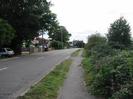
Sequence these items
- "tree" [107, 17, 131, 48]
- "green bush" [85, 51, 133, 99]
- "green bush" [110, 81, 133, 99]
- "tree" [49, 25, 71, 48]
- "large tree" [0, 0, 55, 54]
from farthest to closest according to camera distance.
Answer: "tree" [49, 25, 71, 48] < "large tree" [0, 0, 55, 54] < "tree" [107, 17, 131, 48] < "green bush" [85, 51, 133, 99] < "green bush" [110, 81, 133, 99]

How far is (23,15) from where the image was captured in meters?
59.3

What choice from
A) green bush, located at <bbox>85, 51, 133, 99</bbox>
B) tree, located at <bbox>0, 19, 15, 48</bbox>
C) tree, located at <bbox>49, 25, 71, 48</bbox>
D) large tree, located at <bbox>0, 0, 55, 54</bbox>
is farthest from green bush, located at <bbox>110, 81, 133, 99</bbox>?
tree, located at <bbox>49, 25, 71, 48</bbox>

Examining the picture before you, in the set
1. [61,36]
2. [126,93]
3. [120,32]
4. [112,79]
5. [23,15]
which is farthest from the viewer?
[61,36]

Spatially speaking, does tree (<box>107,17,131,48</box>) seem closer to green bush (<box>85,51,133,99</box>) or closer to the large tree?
the large tree

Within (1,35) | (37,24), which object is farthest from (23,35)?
(1,35)

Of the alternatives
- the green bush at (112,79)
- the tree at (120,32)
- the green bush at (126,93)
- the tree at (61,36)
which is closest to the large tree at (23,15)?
the tree at (120,32)

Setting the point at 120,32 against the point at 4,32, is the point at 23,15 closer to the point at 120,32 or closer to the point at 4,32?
the point at 4,32

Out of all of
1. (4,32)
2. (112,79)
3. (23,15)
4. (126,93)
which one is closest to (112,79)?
(112,79)

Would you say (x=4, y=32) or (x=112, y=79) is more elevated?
(x=4, y=32)

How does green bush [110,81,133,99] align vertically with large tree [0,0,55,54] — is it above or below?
below

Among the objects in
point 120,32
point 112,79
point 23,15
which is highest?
point 23,15

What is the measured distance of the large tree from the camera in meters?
58.2

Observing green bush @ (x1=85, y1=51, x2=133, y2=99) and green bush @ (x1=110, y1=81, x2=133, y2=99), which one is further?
green bush @ (x1=85, y1=51, x2=133, y2=99)

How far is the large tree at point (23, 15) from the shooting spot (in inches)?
2290
